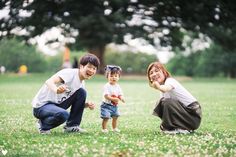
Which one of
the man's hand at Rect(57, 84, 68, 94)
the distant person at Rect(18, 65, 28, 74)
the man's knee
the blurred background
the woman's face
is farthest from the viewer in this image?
the distant person at Rect(18, 65, 28, 74)

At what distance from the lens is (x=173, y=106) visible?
800cm

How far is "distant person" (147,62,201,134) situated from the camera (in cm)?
802

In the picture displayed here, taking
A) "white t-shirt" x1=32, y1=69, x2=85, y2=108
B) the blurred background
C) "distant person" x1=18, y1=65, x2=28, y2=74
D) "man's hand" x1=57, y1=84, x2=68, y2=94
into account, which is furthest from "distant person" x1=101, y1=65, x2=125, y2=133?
"distant person" x1=18, y1=65, x2=28, y2=74

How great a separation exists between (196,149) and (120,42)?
123ft

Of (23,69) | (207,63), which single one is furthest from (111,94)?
→ (23,69)

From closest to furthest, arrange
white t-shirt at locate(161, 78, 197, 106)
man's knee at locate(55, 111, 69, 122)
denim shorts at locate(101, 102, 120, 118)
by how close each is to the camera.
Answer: man's knee at locate(55, 111, 69, 122) → white t-shirt at locate(161, 78, 197, 106) → denim shorts at locate(101, 102, 120, 118)

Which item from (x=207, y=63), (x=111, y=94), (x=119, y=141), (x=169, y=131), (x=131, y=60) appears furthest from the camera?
(x=131, y=60)

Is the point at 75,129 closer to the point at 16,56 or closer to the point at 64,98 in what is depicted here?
the point at 64,98

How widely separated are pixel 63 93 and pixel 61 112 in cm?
46

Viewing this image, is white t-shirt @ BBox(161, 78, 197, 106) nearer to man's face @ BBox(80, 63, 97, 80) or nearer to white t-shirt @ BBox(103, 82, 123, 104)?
white t-shirt @ BBox(103, 82, 123, 104)

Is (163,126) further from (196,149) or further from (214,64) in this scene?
(214,64)

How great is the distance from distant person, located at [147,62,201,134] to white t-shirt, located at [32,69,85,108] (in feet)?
4.46

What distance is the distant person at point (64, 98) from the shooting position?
7.79 metres

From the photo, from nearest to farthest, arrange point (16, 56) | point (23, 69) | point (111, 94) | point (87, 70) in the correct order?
1. point (87, 70)
2. point (111, 94)
3. point (23, 69)
4. point (16, 56)
